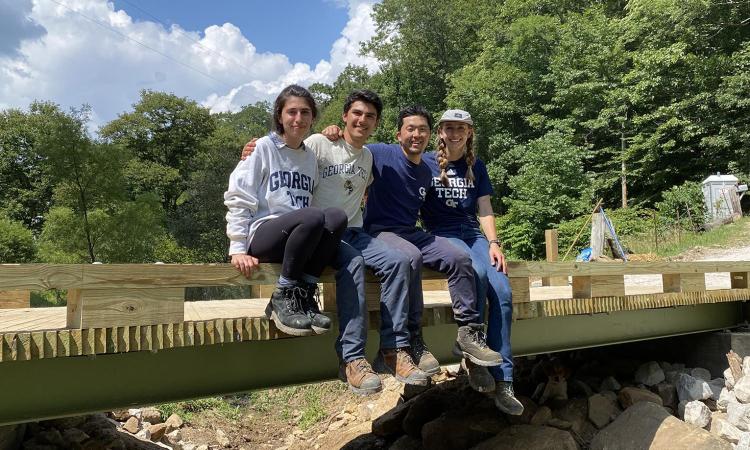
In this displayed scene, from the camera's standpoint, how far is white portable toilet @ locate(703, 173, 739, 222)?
59.6 feet

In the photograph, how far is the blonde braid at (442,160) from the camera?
13.8 ft

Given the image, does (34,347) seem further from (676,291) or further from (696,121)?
(696,121)

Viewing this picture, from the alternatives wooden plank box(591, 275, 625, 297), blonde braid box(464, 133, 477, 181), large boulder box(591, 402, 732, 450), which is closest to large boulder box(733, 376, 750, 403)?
large boulder box(591, 402, 732, 450)

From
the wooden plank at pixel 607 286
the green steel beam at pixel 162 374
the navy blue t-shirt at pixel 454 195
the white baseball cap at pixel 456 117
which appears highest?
the white baseball cap at pixel 456 117

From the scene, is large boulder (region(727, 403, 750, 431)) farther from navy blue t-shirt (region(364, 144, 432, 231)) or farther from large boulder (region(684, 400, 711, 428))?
navy blue t-shirt (region(364, 144, 432, 231))

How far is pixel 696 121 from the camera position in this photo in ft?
69.4

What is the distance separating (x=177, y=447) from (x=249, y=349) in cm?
545

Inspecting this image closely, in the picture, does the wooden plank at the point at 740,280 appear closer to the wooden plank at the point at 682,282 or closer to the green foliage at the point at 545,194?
the wooden plank at the point at 682,282

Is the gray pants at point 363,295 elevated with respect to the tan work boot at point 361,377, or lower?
elevated

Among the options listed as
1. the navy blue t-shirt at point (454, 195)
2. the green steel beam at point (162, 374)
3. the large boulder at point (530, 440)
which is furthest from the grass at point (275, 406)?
the navy blue t-shirt at point (454, 195)

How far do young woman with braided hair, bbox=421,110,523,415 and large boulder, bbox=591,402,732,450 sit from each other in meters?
2.45

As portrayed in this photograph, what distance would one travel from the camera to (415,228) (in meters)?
4.03

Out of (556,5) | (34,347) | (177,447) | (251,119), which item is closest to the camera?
(34,347)

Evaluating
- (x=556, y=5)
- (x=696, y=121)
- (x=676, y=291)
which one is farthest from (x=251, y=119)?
(x=676, y=291)
